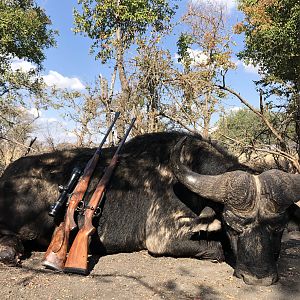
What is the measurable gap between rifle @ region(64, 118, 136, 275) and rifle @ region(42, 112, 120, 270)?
0.10 meters

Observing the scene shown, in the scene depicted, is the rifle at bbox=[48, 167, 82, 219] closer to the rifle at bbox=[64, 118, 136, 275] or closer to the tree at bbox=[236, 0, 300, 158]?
the rifle at bbox=[64, 118, 136, 275]

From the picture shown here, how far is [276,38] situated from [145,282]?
7906 mm

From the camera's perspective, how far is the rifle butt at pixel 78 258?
3770 mm

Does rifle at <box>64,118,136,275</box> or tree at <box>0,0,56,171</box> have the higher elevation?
tree at <box>0,0,56,171</box>

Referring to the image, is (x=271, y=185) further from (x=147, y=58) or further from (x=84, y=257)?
(x=147, y=58)

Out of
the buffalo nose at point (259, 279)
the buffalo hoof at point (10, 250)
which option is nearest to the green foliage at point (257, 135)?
Result: the buffalo nose at point (259, 279)

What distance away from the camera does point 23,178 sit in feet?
16.4

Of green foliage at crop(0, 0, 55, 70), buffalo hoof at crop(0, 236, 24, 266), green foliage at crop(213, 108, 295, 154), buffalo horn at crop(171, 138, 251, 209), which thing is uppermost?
green foliage at crop(0, 0, 55, 70)

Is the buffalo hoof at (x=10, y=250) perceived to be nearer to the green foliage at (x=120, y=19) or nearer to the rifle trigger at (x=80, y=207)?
the rifle trigger at (x=80, y=207)

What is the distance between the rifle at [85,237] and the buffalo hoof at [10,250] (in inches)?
30.4

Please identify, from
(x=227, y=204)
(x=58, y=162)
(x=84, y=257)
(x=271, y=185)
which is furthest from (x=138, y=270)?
(x=58, y=162)

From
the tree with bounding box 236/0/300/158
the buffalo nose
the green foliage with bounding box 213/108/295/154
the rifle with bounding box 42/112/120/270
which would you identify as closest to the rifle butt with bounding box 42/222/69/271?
the rifle with bounding box 42/112/120/270

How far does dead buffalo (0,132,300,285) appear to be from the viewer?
11.7ft

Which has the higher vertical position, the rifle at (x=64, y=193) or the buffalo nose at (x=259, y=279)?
the rifle at (x=64, y=193)
